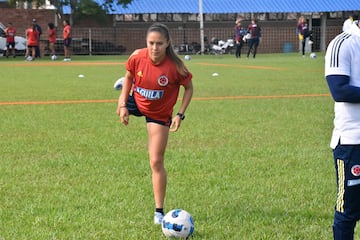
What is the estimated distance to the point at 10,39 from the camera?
124 feet

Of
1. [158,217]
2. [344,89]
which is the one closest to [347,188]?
[344,89]

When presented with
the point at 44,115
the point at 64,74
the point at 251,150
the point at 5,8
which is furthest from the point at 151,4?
the point at 251,150

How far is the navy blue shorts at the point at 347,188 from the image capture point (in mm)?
3848

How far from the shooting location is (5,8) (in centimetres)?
4731

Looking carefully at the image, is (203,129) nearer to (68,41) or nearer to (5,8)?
(68,41)

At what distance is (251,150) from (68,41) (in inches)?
1107

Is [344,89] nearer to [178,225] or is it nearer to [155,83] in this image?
[178,225]

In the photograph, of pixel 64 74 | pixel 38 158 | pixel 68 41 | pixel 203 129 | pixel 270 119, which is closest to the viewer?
pixel 38 158

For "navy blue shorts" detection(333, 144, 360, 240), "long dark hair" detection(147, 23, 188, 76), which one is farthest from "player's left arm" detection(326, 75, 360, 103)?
"long dark hair" detection(147, 23, 188, 76)

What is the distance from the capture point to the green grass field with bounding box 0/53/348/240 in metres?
5.22

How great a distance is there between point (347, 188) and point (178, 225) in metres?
1.38

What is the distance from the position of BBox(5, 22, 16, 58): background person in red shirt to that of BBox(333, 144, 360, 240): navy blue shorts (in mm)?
34795

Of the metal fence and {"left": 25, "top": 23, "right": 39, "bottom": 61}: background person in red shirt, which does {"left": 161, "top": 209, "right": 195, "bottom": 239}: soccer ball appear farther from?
the metal fence

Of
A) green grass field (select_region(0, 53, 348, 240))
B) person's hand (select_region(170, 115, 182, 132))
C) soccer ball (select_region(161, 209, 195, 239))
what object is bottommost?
green grass field (select_region(0, 53, 348, 240))
